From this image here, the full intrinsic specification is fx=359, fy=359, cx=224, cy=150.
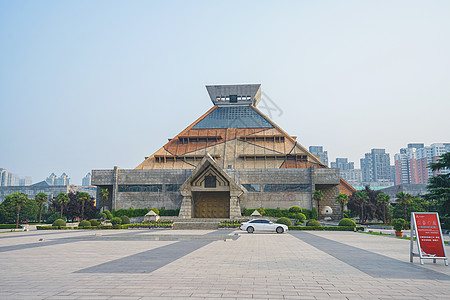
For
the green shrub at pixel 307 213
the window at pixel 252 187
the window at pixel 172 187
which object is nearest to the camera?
the green shrub at pixel 307 213

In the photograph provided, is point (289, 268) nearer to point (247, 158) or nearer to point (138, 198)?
point (138, 198)

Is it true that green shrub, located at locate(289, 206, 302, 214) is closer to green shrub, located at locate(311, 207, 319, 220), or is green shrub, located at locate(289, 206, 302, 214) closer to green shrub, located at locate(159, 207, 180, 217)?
green shrub, located at locate(311, 207, 319, 220)

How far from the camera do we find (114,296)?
28.8ft

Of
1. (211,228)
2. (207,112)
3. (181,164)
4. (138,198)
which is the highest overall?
(207,112)

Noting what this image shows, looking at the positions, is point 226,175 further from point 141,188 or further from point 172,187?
point 141,188

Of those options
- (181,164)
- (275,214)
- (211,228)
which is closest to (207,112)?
(181,164)

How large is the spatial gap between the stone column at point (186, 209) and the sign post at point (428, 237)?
40551mm

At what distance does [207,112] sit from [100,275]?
79.4 metres

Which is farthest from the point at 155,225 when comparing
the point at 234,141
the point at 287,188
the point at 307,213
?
the point at 234,141

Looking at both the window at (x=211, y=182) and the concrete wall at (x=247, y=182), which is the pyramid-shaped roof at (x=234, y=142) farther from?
the window at (x=211, y=182)

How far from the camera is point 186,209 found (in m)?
53.2

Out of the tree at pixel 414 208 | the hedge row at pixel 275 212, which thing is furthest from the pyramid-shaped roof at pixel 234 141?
the tree at pixel 414 208

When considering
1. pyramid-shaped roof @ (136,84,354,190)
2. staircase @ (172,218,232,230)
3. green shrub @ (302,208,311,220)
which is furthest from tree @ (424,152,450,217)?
pyramid-shaped roof @ (136,84,354,190)

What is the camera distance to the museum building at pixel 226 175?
54.0 m
